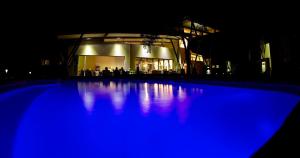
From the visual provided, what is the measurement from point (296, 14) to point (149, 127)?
27.4 feet

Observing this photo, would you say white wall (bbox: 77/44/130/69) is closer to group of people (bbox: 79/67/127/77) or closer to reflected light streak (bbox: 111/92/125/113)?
group of people (bbox: 79/67/127/77)

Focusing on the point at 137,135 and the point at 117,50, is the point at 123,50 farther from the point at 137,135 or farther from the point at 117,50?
the point at 137,135

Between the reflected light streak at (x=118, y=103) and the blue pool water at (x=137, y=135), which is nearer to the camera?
the blue pool water at (x=137, y=135)

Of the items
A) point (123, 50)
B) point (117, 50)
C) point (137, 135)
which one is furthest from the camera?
point (123, 50)

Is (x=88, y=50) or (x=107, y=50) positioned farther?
(x=107, y=50)

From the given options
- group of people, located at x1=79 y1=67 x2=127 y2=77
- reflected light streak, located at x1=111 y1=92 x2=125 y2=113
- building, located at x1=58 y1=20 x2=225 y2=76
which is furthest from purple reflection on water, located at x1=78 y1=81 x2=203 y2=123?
building, located at x1=58 y1=20 x2=225 y2=76

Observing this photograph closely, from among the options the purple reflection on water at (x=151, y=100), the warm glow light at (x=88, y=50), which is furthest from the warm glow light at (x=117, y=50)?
the purple reflection on water at (x=151, y=100)

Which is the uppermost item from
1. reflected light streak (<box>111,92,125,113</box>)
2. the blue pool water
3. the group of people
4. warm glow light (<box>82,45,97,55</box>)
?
warm glow light (<box>82,45,97,55</box>)

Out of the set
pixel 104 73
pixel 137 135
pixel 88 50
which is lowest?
pixel 137 135

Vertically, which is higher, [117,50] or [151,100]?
[117,50]

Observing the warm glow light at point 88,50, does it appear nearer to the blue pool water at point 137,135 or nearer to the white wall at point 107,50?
the white wall at point 107,50

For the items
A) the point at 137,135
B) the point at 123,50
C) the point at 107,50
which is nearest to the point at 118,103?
the point at 137,135

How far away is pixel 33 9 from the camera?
47.9 ft

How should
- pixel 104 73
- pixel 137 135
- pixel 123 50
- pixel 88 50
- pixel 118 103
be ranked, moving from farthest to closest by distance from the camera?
pixel 123 50 → pixel 88 50 → pixel 104 73 → pixel 118 103 → pixel 137 135
